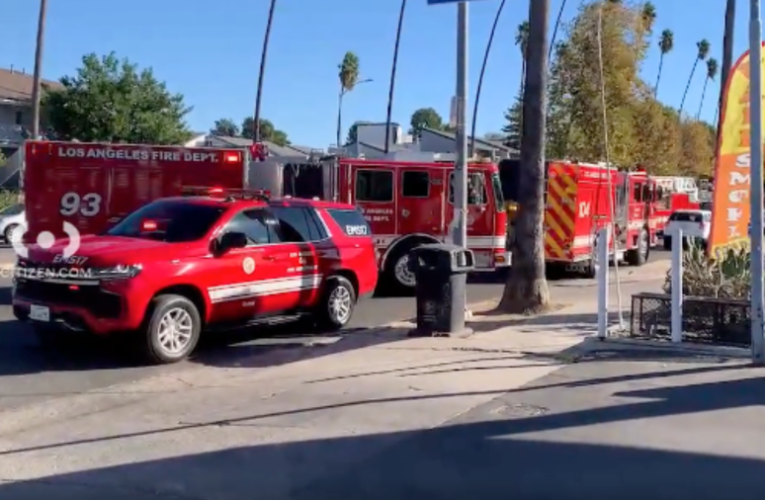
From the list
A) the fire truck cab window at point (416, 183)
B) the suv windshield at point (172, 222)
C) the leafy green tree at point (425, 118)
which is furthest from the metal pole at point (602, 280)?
the leafy green tree at point (425, 118)

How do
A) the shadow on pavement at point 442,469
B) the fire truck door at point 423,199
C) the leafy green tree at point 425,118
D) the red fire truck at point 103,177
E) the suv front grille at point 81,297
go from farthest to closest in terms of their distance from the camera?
the leafy green tree at point 425,118 < the fire truck door at point 423,199 < the red fire truck at point 103,177 < the suv front grille at point 81,297 < the shadow on pavement at point 442,469

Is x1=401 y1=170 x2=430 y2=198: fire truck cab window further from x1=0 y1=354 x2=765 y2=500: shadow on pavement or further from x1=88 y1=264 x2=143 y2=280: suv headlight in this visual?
x1=0 y1=354 x2=765 y2=500: shadow on pavement

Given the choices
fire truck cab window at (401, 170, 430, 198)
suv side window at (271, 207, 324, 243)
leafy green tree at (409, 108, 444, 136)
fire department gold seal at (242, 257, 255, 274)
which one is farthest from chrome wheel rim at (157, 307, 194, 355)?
leafy green tree at (409, 108, 444, 136)

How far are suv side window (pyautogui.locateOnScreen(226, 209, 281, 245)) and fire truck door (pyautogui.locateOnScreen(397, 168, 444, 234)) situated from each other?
6.33 meters

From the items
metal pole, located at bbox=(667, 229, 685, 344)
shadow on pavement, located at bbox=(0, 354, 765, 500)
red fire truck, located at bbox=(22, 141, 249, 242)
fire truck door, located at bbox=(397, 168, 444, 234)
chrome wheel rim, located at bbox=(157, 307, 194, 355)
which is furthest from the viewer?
fire truck door, located at bbox=(397, 168, 444, 234)

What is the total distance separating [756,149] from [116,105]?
38.4 meters

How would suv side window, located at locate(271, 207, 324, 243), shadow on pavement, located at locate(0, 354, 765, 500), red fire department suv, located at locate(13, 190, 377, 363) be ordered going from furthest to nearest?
suv side window, located at locate(271, 207, 324, 243) < red fire department suv, located at locate(13, 190, 377, 363) < shadow on pavement, located at locate(0, 354, 765, 500)

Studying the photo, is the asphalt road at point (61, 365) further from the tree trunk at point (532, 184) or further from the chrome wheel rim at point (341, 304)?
the tree trunk at point (532, 184)

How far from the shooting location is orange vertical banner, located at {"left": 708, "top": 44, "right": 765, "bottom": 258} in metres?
10.6

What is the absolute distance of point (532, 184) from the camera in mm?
14414

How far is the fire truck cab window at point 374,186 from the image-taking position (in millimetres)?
18250

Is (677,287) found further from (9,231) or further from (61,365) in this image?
(9,231)

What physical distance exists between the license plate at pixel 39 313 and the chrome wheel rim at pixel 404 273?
8.60 meters

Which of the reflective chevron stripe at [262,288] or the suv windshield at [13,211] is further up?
the suv windshield at [13,211]
